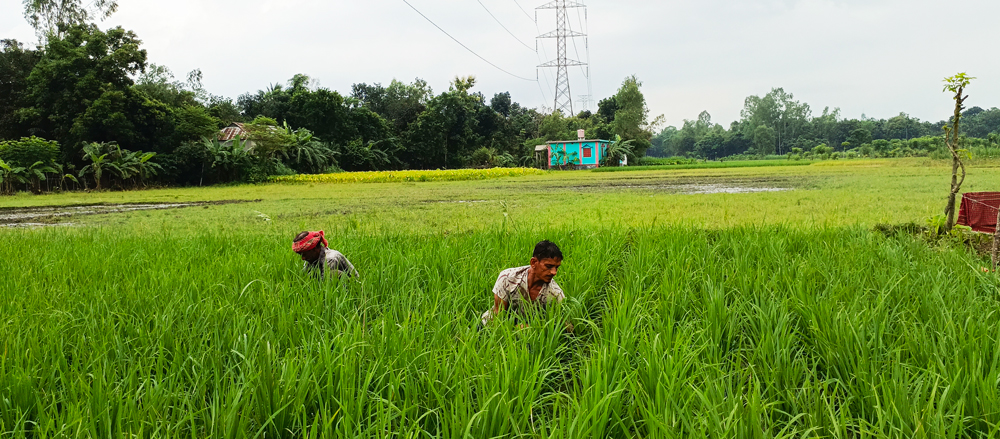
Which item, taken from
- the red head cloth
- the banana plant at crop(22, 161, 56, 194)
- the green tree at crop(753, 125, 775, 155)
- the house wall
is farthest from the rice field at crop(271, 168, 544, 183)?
the green tree at crop(753, 125, 775, 155)

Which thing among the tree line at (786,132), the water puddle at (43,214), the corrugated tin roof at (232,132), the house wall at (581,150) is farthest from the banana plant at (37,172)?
the tree line at (786,132)

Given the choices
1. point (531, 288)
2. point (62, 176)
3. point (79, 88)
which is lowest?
point (531, 288)

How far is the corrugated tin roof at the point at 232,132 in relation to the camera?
84.8 feet

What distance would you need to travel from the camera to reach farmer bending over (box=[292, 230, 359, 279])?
315cm

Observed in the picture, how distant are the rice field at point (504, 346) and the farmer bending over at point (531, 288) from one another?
128 mm

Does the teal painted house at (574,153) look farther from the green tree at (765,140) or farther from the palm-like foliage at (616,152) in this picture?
the green tree at (765,140)

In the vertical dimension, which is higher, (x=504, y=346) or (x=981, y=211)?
(x=981, y=211)

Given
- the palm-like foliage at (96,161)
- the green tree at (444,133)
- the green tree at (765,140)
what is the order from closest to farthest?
the palm-like foliage at (96,161)
the green tree at (444,133)
the green tree at (765,140)

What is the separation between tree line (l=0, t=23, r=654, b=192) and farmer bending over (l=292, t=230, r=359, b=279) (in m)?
18.2

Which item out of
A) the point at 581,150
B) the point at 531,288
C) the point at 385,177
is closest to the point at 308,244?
the point at 531,288

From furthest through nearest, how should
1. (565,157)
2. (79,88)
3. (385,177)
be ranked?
1. (565,157)
2. (385,177)
3. (79,88)

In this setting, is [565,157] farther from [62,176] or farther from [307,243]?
[307,243]

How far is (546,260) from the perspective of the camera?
2.35m

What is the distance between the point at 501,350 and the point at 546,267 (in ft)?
1.91
